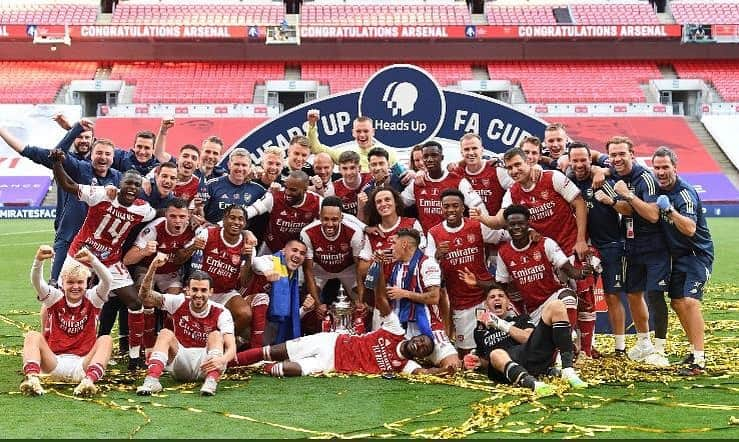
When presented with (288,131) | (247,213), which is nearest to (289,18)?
(288,131)

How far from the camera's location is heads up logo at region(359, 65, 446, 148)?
11.3m

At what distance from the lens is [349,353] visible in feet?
25.3

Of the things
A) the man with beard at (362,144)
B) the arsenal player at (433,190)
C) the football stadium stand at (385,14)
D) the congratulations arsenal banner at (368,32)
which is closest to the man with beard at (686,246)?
the arsenal player at (433,190)

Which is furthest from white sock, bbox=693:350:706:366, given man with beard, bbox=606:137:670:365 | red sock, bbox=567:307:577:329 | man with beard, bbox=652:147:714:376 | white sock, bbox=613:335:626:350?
white sock, bbox=613:335:626:350

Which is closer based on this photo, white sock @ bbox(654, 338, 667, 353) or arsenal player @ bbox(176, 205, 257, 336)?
arsenal player @ bbox(176, 205, 257, 336)

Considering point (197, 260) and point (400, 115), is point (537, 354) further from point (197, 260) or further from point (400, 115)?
point (400, 115)

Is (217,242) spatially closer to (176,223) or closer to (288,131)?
(176,223)

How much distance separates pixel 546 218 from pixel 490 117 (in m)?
3.05

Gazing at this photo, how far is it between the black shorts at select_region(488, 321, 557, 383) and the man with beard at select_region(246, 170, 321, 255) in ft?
8.24

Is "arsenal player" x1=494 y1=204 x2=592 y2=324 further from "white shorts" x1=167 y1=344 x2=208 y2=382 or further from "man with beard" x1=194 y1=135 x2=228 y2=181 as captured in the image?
"man with beard" x1=194 y1=135 x2=228 y2=181

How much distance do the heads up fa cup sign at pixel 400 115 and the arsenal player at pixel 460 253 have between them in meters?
3.00

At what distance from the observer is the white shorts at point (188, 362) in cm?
720

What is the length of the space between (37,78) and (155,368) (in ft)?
115

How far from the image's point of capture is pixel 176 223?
7.96 meters
